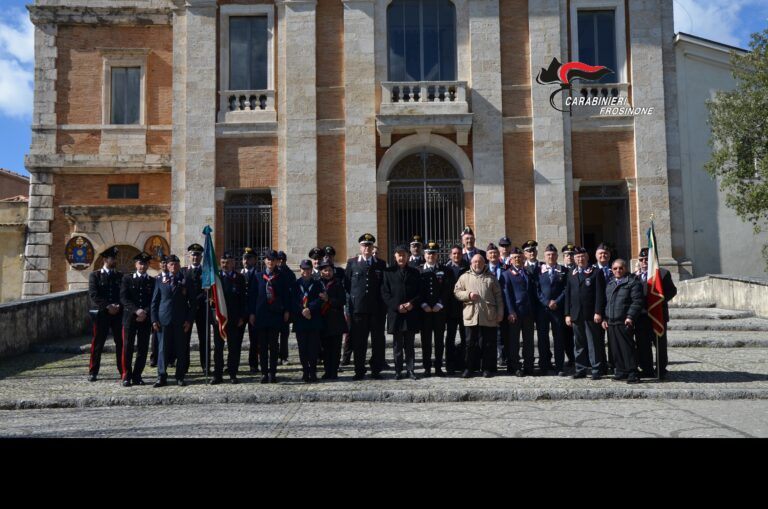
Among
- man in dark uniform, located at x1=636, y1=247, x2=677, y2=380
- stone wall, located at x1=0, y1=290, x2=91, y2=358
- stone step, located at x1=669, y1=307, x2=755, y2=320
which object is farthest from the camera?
stone step, located at x1=669, y1=307, x2=755, y2=320

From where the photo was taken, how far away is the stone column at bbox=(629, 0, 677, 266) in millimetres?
18062

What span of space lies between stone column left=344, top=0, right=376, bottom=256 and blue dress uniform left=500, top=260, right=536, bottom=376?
8321mm

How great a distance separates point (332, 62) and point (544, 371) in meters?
12.1

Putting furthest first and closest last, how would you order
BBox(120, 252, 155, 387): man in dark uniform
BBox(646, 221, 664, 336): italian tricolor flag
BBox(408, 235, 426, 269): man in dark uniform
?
BBox(408, 235, 426, 269): man in dark uniform → BBox(120, 252, 155, 387): man in dark uniform → BBox(646, 221, 664, 336): italian tricolor flag

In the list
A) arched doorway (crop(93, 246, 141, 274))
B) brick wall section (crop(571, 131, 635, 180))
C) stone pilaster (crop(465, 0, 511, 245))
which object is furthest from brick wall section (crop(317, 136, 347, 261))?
brick wall section (crop(571, 131, 635, 180))

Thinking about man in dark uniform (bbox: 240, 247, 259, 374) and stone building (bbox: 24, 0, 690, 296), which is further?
stone building (bbox: 24, 0, 690, 296)

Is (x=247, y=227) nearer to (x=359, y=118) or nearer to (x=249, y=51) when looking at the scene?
(x=359, y=118)

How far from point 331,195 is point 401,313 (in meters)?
9.17

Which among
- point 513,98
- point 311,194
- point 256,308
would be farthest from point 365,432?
point 513,98

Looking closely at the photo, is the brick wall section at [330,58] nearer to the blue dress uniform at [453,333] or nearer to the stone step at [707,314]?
the blue dress uniform at [453,333]

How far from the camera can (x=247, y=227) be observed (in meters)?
18.5

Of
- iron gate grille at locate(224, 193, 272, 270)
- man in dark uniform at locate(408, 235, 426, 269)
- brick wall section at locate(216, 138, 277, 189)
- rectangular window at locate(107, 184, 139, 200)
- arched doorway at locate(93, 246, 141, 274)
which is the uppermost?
brick wall section at locate(216, 138, 277, 189)

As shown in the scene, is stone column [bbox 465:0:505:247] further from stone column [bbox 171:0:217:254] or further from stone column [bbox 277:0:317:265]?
stone column [bbox 171:0:217:254]
